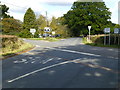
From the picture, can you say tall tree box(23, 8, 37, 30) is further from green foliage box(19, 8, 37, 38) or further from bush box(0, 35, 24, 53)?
bush box(0, 35, 24, 53)

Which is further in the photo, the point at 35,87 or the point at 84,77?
the point at 84,77

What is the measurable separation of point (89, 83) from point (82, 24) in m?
53.2

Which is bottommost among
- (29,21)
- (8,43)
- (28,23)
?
(8,43)

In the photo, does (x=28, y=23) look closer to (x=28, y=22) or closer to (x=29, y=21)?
(x=28, y=22)

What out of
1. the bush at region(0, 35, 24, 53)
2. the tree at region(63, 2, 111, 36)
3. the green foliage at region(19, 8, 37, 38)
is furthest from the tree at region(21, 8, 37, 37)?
the bush at region(0, 35, 24, 53)

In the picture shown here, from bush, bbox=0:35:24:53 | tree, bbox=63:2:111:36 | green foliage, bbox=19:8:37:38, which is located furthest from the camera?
green foliage, bbox=19:8:37:38

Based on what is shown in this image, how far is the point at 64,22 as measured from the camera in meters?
76.8

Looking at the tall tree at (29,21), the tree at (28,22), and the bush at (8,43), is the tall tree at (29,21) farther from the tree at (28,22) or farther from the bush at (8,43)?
the bush at (8,43)

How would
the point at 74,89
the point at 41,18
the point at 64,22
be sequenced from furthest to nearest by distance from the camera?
the point at 64,22, the point at 41,18, the point at 74,89

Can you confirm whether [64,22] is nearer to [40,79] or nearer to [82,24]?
[82,24]

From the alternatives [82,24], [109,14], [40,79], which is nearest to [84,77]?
[40,79]

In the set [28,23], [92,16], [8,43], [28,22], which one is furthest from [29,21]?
[8,43]

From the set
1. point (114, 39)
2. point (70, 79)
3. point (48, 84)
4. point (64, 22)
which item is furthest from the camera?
point (64, 22)

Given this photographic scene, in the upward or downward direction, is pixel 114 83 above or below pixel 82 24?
below
